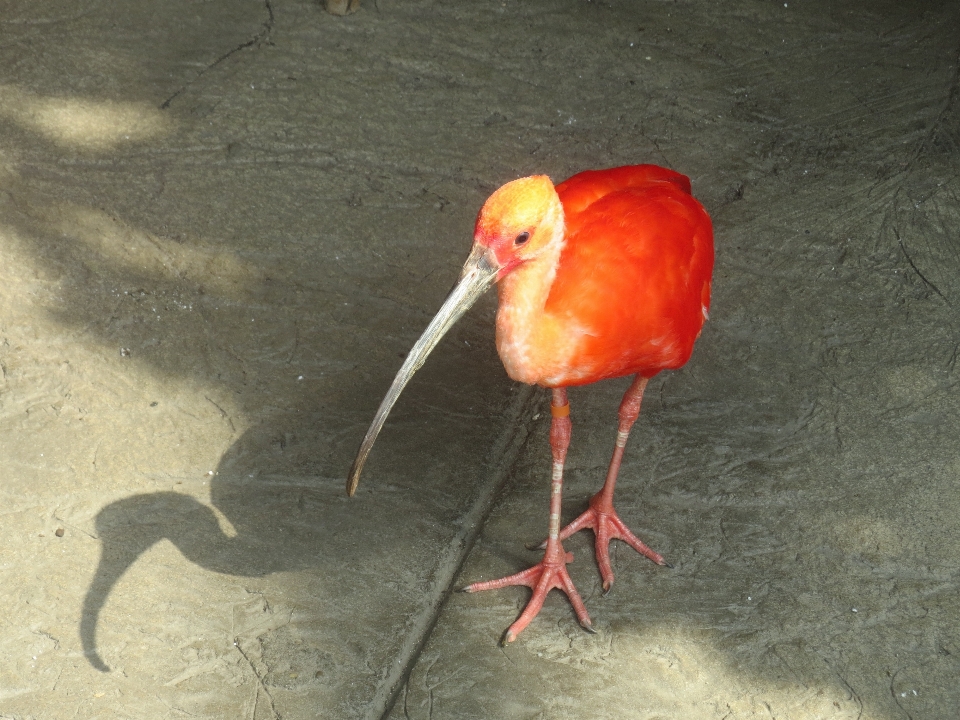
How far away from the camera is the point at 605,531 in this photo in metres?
3.20

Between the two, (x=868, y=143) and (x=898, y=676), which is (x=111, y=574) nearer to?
(x=898, y=676)

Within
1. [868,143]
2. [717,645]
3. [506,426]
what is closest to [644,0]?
[868,143]

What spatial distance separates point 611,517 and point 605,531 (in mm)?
49

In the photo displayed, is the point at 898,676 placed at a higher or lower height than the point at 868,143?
lower

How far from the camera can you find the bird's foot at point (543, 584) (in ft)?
9.87

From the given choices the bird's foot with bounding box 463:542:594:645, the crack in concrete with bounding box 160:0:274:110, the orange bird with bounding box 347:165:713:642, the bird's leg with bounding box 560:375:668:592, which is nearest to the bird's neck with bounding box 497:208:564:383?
the orange bird with bounding box 347:165:713:642

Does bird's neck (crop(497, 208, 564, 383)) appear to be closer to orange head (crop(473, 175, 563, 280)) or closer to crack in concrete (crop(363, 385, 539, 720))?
orange head (crop(473, 175, 563, 280))

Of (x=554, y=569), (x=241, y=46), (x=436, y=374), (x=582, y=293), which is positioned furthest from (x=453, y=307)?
(x=241, y=46)

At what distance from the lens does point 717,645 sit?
2.95 metres

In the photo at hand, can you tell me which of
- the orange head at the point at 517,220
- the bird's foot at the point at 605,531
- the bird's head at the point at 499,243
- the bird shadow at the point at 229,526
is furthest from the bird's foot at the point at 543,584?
the orange head at the point at 517,220

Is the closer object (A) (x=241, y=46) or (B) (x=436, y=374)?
(B) (x=436, y=374)

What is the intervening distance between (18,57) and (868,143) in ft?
12.7

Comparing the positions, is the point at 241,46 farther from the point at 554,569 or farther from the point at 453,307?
the point at 554,569

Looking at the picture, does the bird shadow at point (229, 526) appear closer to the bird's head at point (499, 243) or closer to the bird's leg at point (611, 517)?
the bird's head at point (499, 243)
